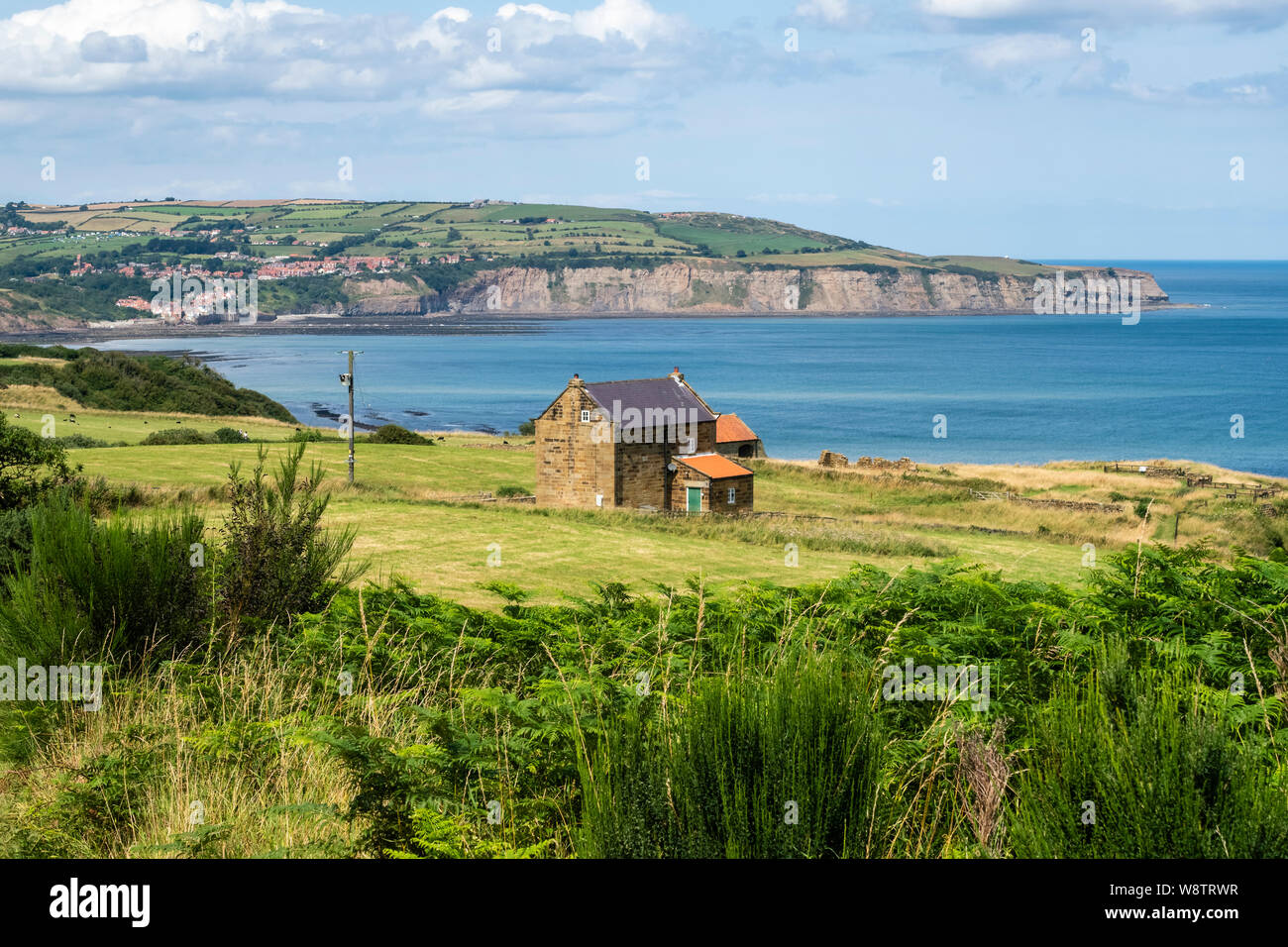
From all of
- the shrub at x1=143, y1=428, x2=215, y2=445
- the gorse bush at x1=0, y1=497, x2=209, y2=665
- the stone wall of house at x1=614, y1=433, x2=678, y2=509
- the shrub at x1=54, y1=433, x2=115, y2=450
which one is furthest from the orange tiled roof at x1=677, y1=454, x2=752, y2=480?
the gorse bush at x1=0, y1=497, x2=209, y2=665

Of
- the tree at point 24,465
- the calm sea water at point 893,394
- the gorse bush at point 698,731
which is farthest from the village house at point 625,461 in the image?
the calm sea water at point 893,394

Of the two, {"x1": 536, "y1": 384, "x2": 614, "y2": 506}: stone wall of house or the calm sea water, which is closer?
{"x1": 536, "y1": 384, "x2": 614, "y2": 506}: stone wall of house

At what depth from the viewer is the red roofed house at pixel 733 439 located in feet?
202

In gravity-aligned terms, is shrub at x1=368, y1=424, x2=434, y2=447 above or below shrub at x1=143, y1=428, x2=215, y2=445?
below

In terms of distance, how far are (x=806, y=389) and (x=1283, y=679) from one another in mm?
146109

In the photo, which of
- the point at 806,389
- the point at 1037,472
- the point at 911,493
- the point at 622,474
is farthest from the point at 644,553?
the point at 806,389

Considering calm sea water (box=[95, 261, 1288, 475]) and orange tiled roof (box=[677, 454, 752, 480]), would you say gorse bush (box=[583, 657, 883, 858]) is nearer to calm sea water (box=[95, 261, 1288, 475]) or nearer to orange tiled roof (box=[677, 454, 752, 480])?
orange tiled roof (box=[677, 454, 752, 480])

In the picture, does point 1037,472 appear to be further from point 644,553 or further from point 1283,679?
point 1283,679

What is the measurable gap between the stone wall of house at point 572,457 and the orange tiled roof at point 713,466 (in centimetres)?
361

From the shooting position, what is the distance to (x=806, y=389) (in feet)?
494

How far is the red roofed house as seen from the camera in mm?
61562

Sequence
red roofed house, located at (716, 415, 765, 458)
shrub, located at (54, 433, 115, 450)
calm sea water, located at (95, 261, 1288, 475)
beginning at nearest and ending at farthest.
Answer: shrub, located at (54, 433, 115, 450), red roofed house, located at (716, 415, 765, 458), calm sea water, located at (95, 261, 1288, 475)

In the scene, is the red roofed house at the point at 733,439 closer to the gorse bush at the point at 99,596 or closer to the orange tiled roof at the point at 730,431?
the orange tiled roof at the point at 730,431

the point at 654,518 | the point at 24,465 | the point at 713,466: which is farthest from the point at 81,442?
the point at 24,465
